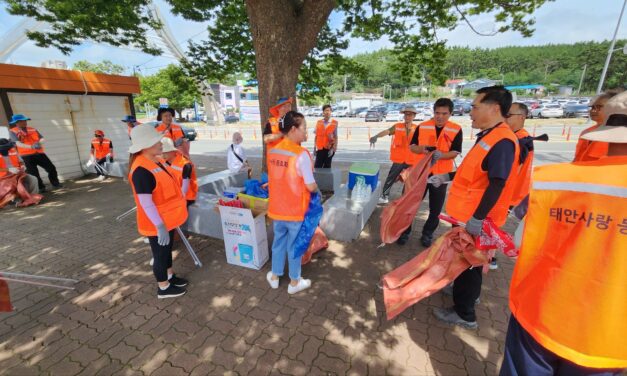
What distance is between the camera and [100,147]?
29.2 ft

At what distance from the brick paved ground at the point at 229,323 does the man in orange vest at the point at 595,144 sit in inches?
67.0

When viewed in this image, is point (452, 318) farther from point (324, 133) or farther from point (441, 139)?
point (324, 133)

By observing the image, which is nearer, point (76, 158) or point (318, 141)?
point (318, 141)

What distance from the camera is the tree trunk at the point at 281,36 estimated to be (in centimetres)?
472

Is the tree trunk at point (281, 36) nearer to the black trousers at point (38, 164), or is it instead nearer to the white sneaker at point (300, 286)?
the white sneaker at point (300, 286)

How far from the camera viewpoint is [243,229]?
3654mm

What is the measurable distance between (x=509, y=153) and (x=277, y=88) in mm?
3979

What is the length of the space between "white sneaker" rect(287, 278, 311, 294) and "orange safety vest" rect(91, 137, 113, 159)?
8.86 meters

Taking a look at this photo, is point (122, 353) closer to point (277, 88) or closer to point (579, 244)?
point (579, 244)

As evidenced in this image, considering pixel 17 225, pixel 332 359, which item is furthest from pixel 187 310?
pixel 17 225

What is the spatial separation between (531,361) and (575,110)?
118ft

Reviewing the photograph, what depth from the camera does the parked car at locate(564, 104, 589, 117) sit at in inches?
1041

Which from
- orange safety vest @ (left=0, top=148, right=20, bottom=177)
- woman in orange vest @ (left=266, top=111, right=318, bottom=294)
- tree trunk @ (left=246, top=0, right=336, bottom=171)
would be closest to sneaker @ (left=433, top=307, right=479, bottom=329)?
woman in orange vest @ (left=266, top=111, right=318, bottom=294)

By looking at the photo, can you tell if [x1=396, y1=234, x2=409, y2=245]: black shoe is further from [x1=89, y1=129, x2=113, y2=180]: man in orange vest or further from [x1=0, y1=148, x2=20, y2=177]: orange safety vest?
[x1=89, y1=129, x2=113, y2=180]: man in orange vest
